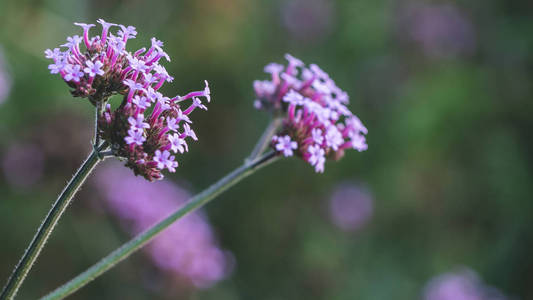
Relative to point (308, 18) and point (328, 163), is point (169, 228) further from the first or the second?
point (308, 18)

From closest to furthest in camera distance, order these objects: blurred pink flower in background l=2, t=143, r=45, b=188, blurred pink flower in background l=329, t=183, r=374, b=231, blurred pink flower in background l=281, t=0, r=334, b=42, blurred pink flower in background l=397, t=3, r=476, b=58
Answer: blurred pink flower in background l=2, t=143, r=45, b=188
blurred pink flower in background l=329, t=183, r=374, b=231
blurred pink flower in background l=397, t=3, r=476, b=58
blurred pink flower in background l=281, t=0, r=334, b=42

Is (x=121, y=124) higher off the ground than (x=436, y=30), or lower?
lower

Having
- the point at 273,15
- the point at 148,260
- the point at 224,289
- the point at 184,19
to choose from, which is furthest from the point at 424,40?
the point at 148,260

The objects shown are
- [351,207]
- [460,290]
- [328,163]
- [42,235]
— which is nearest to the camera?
[42,235]

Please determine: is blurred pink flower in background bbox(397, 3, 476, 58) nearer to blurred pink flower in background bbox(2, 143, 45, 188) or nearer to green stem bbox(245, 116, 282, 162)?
green stem bbox(245, 116, 282, 162)

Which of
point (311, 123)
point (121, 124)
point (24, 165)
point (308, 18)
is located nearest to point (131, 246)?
point (121, 124)

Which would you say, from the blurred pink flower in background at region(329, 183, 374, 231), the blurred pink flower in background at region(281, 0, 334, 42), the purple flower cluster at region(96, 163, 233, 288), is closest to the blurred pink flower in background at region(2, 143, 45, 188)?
the purple flower cluster at region(96, 163, 233, 288)

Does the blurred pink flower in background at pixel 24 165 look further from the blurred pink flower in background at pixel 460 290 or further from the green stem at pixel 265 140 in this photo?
the blurred pink flower in background at pixel 460 290
